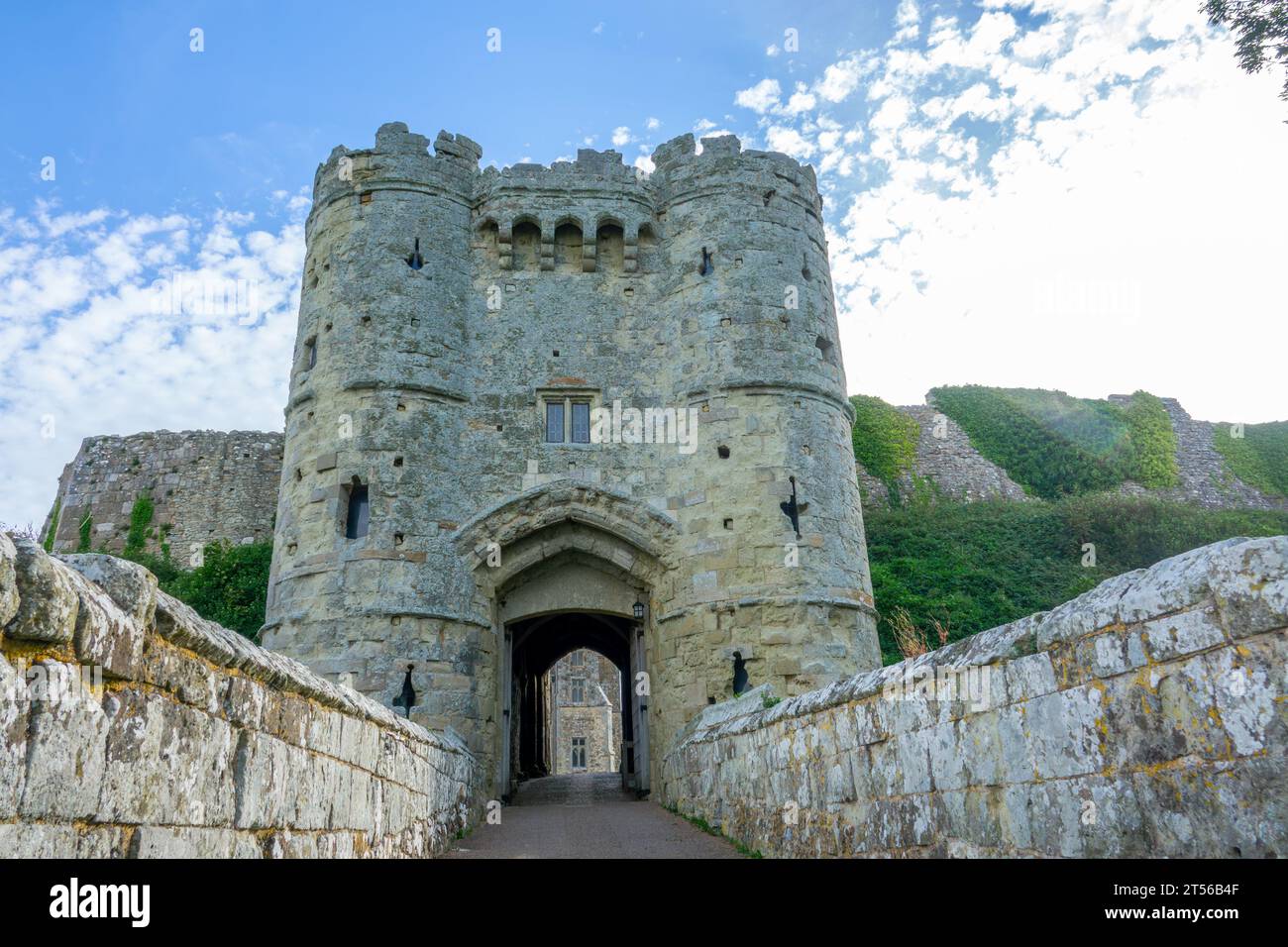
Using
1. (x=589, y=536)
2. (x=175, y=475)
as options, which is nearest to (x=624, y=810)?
(x=589, y=536)

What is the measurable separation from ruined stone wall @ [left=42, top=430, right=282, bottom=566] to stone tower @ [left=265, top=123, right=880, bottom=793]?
7938 mm

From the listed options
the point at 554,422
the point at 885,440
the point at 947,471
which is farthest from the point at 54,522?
the point at 947,471

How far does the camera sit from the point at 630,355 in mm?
14625

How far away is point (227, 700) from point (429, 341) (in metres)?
11.3

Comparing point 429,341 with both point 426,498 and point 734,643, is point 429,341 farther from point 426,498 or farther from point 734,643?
point 734,643

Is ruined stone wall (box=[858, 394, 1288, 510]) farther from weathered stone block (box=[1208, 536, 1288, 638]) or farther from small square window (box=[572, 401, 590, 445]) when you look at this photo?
weathered stone block (box=[1208, 536, 1288, 638])

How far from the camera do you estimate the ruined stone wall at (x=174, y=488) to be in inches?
814

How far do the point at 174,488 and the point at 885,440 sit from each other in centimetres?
1761

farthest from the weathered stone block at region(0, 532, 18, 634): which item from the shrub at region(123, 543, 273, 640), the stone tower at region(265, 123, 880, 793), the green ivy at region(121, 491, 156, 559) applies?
the green ivy at region(121, 491, 156, 559)

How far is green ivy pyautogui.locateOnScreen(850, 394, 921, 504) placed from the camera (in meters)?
24.3

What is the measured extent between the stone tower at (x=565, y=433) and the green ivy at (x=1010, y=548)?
5.83 meters

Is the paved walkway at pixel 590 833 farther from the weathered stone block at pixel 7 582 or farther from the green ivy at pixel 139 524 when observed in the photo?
the green ivy at pixel 139 524

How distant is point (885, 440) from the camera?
81.3 ft
